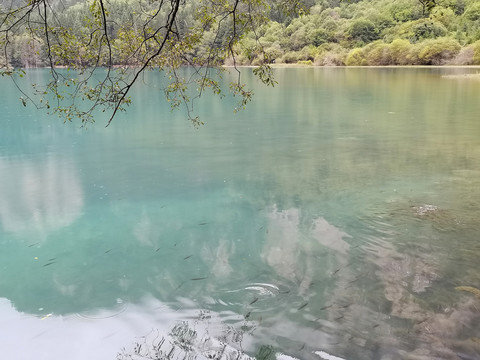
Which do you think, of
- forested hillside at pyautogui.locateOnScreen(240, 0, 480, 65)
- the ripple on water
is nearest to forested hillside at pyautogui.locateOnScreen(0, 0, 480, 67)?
forested hillside at pyautogui.locateOnScreen(240, 0, 480, 65)

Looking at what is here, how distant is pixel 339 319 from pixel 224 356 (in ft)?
5.17

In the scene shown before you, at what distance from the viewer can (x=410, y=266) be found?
6785mm

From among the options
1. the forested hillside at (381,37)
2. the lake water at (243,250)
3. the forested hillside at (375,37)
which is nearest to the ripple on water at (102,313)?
the lake water at (243,250)

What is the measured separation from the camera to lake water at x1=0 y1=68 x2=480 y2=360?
5246 mm

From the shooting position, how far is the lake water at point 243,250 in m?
5.25

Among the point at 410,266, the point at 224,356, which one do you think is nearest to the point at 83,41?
the point at 224,356

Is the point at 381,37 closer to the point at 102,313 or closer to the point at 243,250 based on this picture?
the point at 243,250

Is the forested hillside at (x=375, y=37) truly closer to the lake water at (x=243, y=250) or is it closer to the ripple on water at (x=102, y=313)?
the lake water at (x=243, y=250)

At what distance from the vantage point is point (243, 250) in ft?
25.2

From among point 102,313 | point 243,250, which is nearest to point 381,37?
point 243,250

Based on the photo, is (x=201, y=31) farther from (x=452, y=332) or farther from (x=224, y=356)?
(x=452, y=332)

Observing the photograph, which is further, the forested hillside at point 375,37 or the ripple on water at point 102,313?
the forested hillside at point 375,37

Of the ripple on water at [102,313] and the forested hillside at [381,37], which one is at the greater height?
the forested hillside at [381,37]

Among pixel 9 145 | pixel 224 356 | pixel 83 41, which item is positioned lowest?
pixel 224 356
